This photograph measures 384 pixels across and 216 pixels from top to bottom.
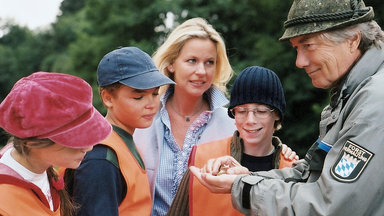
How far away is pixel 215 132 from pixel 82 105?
5.24ft

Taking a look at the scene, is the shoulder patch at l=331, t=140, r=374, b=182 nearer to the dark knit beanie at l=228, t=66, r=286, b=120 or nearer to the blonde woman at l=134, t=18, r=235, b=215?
the dark knit beanie at l=228, t=66, r=286, b=120

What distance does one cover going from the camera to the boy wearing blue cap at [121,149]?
8.80 feet

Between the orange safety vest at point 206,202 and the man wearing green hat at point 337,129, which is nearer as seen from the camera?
the man wearing green hat at point 337,129

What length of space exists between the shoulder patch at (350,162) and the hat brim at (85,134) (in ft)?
3.58

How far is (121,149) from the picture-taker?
2.92m

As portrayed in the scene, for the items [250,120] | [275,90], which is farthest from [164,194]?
[275,90]

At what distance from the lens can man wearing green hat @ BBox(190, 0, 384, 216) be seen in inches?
87.4

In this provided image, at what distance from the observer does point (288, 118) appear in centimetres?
1474

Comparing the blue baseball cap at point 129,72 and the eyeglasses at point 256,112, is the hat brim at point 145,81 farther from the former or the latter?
the eyeglasses at point 256,112

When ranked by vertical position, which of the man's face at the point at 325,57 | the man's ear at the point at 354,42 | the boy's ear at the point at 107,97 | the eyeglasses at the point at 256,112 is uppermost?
the man's ear at the point at 354,42

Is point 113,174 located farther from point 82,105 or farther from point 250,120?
point 250,120

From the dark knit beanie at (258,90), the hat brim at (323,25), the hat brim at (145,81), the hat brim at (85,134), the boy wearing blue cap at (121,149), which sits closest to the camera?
the hat brim at (85,134)

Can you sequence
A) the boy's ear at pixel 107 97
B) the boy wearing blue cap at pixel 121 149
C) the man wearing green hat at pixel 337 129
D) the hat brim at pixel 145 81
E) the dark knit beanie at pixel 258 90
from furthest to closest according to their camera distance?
the dark knit beanie at pixel 258 90 < the boy's ear at pixel 107 97 < the hat brim at pixel 145 81 < the boy wearing blue cap at pixel 121 149 < the man wearing green hat at pixel 337 129

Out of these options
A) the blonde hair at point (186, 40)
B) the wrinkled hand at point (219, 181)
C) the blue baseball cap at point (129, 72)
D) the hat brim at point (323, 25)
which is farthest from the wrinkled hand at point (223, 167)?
the blonde hair at point (186, 40)
